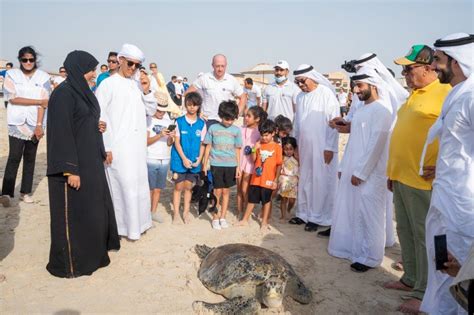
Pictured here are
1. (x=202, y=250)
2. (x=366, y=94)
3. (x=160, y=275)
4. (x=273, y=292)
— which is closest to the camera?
(x=273, y=292)

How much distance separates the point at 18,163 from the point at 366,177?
16.4 feet

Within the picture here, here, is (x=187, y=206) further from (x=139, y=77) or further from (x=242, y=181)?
(x=139, y=77)

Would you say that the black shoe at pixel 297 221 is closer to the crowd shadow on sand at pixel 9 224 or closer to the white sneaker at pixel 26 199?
the crowd shadow on sand at pixel 9 224

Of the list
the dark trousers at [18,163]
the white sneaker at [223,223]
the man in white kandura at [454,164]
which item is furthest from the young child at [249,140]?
the dark trousers at [18,163]

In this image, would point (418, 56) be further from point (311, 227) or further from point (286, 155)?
point (311, 227)

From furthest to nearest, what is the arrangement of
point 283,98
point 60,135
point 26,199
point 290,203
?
point 283,98, point 290,203, point 26,199, point 60,135

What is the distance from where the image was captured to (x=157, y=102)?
4973 millimetres

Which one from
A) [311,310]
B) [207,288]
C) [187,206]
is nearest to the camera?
[311,310]

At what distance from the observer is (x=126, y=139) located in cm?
413

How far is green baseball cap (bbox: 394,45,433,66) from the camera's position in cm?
313

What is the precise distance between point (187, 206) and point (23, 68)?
125 inches

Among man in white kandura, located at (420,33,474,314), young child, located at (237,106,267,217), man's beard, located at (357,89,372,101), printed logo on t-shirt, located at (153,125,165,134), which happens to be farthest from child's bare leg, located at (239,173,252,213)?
man in white kandura, located at (420,33,474,314)

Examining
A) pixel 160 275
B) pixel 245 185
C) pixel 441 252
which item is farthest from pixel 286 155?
pixel 441 252

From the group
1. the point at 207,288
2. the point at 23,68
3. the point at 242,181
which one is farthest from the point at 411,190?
the point at 23,68
